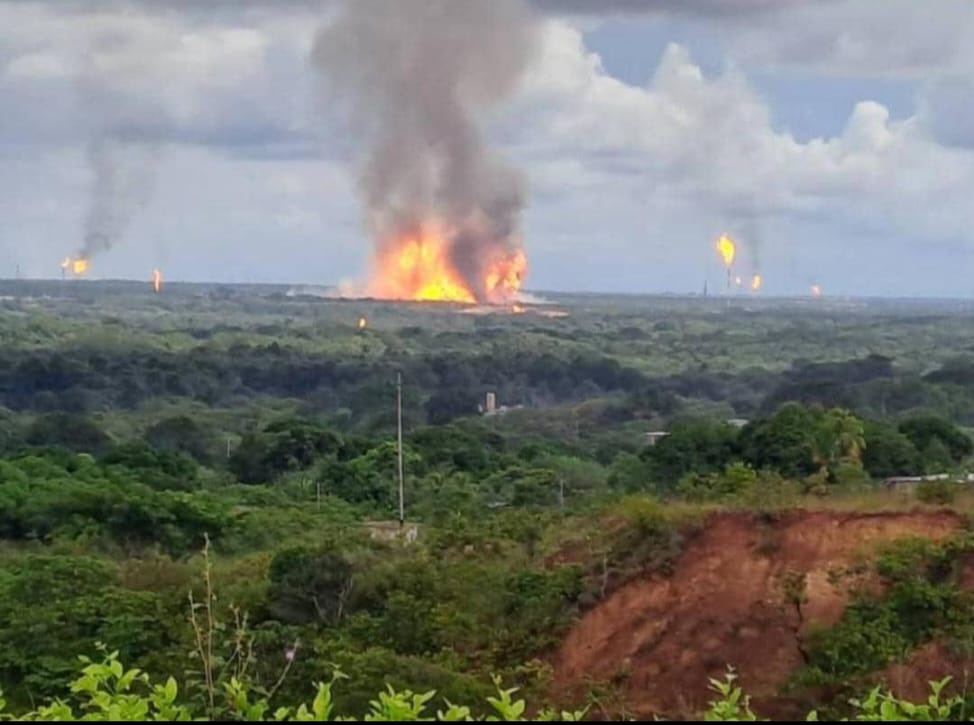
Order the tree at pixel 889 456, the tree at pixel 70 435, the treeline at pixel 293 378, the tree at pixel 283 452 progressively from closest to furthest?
the tree at pixel 889 456
the tree at pixel 283 452
the tree at pixel 70 435
the treeline at pixel 293 378

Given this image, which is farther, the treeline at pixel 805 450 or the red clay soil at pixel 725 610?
the treeline at pixel 805 450

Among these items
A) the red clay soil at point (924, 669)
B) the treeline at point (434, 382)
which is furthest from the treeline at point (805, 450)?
the treeline at point (434, 382)

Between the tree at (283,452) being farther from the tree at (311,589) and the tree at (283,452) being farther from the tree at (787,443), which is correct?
the tree at (311,589)

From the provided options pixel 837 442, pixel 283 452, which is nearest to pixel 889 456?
pixel 837 442

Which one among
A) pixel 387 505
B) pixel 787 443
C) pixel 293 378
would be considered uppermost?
pixel 787 443

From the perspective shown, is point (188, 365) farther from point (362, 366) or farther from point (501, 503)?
point (501, 503)

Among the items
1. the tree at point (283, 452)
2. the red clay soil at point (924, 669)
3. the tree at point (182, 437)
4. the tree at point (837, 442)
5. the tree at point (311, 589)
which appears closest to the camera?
the red clay soil at point (924, 669)

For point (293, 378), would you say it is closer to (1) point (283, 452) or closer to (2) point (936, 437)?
(1) point (283, 452)
